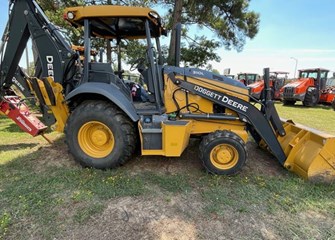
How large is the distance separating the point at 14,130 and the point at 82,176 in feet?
12.6

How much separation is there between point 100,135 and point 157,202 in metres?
1.48

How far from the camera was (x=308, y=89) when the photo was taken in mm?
13844

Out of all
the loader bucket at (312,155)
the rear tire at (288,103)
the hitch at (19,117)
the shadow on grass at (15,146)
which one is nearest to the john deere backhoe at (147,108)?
the loader bucket at (312,155)

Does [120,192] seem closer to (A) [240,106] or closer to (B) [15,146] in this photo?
(A) [240,106]

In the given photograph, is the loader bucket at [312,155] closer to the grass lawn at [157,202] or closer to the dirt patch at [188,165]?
the grass lawn at [157,202]

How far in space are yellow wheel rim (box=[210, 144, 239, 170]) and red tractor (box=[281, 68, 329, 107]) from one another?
38.1 ft

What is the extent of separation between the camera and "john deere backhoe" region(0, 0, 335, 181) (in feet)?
12.5

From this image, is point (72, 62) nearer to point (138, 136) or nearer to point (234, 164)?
point (138, 136)

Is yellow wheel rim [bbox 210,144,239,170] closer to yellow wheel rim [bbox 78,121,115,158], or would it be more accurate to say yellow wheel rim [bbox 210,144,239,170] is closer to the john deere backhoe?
the john deere backhoe

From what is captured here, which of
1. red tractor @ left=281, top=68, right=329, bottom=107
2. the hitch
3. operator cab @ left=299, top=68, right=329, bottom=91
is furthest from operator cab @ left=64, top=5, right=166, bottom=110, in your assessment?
operator cab @ left=299, top=68, right=329, bottom=91

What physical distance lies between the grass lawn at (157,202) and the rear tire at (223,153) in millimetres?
149

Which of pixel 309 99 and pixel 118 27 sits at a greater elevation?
pixel 118 27

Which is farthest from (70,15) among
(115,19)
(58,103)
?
(58,103)

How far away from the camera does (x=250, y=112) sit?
4.10 m
